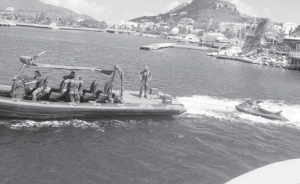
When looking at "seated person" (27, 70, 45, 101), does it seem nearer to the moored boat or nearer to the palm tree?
the moored boat

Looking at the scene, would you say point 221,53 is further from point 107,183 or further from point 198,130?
point 107,183

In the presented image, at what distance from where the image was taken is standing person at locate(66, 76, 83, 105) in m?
18.2

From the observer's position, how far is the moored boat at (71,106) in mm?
17234

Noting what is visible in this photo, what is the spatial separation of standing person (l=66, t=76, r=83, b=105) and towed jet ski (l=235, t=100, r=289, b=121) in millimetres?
11988

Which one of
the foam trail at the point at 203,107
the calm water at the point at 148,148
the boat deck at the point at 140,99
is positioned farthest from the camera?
the foam trail at the point at 203,107

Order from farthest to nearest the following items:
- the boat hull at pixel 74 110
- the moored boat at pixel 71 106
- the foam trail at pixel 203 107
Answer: the foam trail at pixel 203 107, the moored boat at pixel 71 106, the boat hull at pixel 74 110

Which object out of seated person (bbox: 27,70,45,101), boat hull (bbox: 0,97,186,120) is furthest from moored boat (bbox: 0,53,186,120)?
seated person (bbox: 27,70,45,101)

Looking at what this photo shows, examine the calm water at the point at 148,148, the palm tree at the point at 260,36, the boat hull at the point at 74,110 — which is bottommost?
the calm water at the point at 148,148

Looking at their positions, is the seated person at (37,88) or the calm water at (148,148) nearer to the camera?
the calm water at (148,148)

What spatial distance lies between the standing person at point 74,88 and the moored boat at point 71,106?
0.52 metres

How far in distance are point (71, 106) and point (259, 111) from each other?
13.6 m

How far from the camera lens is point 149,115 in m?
20.3

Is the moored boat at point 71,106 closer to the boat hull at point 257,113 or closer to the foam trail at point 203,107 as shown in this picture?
the foam trail at point 203,107

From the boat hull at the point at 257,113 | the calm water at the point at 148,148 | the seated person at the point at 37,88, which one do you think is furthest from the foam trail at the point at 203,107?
the seated person at the point at 37,88
